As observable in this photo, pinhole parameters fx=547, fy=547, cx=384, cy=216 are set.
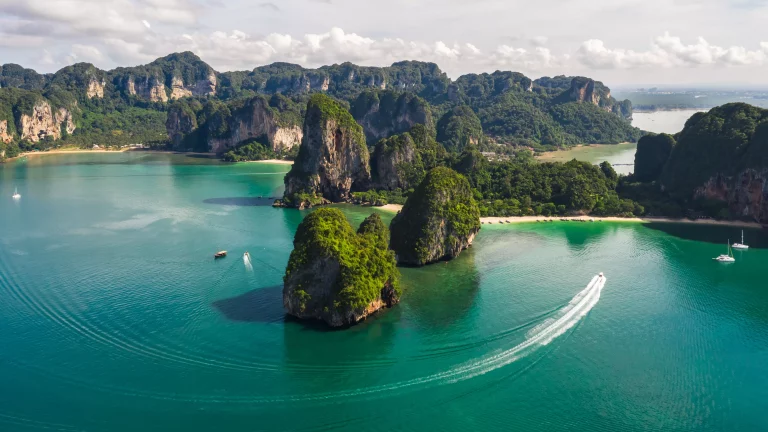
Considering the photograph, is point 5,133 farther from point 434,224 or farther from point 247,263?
point 434,224

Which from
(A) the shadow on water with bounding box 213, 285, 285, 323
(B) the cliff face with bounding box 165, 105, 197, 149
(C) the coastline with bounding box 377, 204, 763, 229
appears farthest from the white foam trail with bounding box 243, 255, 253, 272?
(B) the cliff face with bounding box 165, 105, 197, 149

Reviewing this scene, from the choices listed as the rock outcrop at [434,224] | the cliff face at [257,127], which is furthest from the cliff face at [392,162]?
the cliff face at [257,127]

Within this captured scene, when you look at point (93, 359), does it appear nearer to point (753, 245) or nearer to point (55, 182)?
point (753, 245)

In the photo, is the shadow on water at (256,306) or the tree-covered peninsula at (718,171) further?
the tree-covered peninsula at (718,171)

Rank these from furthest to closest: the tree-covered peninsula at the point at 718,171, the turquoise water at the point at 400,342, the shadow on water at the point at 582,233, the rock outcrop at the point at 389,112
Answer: the rock outcrop at the point at 389,112
the tree-covered peninsula at the point at 718,171
the shadow on water at the point at 582,233
the turquoise water at the point at 400,342

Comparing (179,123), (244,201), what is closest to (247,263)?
(244,201)

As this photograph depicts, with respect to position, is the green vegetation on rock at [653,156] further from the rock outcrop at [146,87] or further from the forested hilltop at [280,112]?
the rock outcrop at [146,87]

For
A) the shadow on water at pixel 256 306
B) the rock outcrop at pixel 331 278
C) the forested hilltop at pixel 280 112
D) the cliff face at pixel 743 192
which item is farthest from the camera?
the forested hilltop at pixel 280 112

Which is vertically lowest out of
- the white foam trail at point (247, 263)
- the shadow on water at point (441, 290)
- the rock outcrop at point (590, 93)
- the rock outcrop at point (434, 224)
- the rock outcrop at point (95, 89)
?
the shadow on water at point (441, 290)
